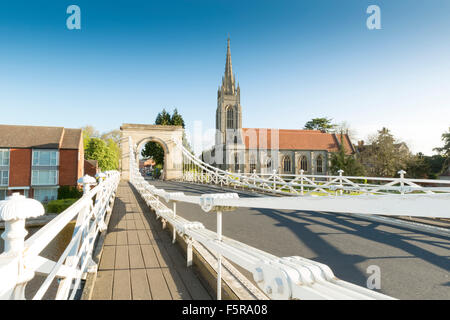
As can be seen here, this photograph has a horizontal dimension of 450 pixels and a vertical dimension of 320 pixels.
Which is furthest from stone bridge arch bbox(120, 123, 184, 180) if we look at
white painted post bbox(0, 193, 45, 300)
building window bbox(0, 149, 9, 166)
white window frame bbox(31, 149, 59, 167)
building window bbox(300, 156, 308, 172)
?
building window bbox(300, 156, 308, 172)

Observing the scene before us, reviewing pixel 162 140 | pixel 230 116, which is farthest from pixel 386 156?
pixel 230 116

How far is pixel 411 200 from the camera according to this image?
962mm

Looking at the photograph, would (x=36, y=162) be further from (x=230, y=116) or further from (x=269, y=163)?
(x=269, y=163)

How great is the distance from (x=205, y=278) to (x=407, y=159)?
32.9 meters

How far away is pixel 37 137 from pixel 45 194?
292 inches

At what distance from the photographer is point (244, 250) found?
6.24 feet

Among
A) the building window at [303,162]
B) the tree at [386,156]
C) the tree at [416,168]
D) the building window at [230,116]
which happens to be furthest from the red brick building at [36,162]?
→ the tree at [416,168]

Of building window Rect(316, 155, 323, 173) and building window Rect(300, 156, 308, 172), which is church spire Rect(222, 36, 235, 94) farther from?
building window Rect(316, 155, 323, 173)

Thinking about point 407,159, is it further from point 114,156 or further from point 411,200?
point 114,156

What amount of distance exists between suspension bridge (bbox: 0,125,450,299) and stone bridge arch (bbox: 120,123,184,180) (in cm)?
2134

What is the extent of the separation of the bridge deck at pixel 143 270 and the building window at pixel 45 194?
29.3 metres

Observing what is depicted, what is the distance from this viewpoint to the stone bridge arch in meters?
27.7
